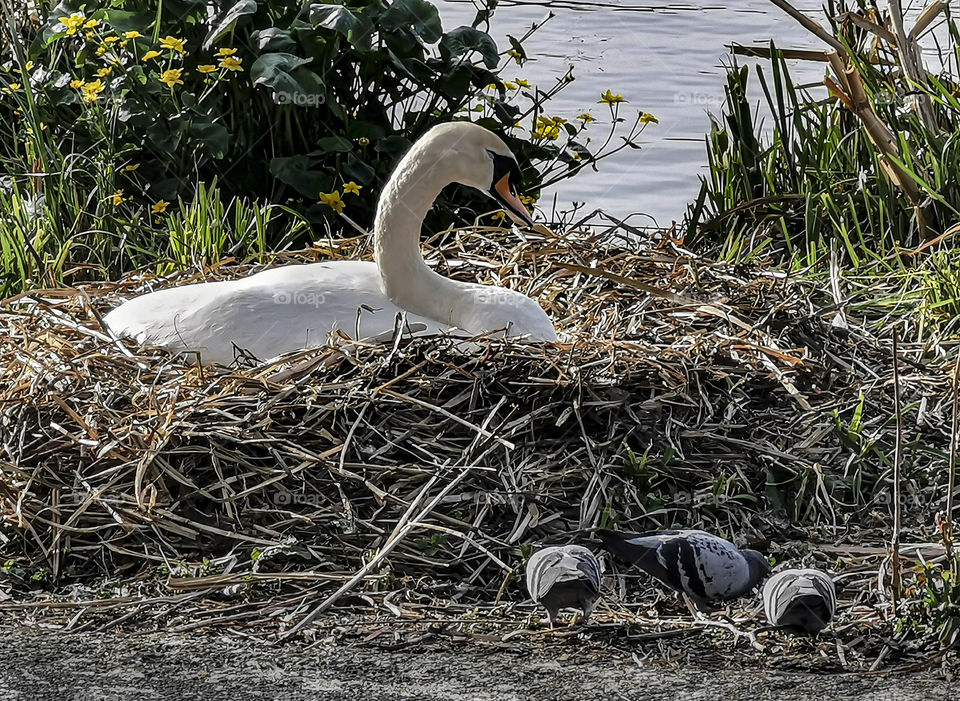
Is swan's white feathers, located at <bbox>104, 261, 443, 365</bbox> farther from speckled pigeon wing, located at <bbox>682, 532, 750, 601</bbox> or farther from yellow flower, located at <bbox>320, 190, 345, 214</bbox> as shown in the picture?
yellow flower, located at <bbox>320, 190, 345, 214</bbox>

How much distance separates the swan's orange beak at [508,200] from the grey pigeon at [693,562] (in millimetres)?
1797

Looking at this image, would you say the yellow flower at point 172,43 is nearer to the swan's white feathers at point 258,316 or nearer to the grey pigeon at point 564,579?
the swan's white feathers at point 258,316

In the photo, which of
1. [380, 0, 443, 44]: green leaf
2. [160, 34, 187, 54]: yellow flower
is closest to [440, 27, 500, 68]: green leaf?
[380, 0, 443, 44]: green leaf

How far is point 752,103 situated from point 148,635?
27.7 feet

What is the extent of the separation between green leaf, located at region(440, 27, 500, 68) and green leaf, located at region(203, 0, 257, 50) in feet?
3.02

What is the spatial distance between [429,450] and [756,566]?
1049 mm

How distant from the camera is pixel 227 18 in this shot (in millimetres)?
6027

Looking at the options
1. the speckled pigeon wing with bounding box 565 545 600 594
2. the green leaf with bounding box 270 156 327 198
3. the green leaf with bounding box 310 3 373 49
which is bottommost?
the speckled pigeon wing with bounding box 565 545 600 594

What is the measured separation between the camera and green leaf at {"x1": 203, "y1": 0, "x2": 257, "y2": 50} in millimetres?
5938

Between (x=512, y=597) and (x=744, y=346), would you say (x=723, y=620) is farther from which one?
(x=744, y=346)

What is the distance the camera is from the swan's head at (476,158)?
4.62m

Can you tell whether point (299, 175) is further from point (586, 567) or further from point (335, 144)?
point (586, 567)

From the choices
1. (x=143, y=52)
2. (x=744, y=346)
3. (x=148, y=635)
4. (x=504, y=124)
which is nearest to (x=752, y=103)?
(x=504, y=124)

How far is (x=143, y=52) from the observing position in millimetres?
6332
